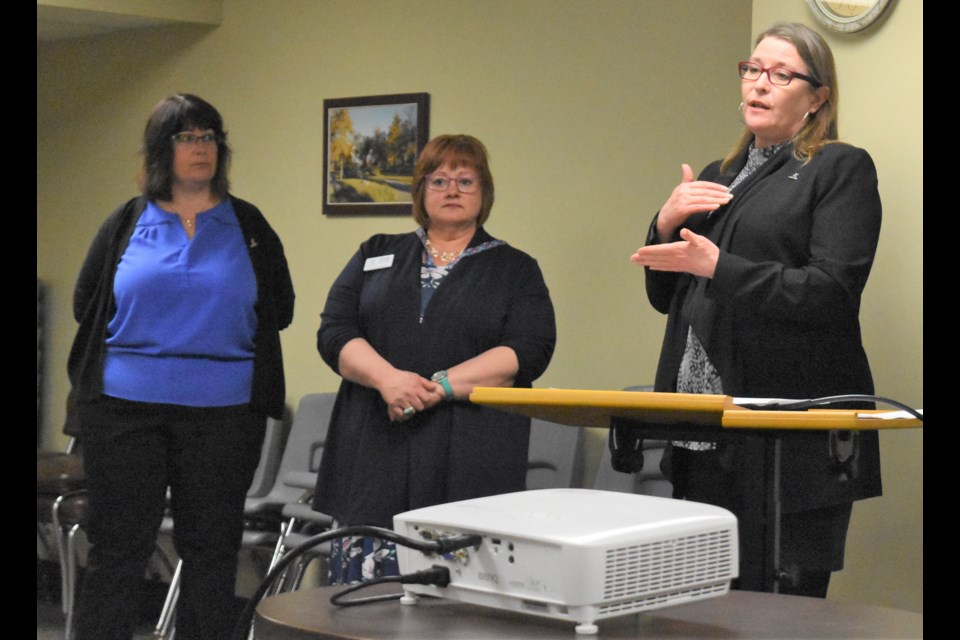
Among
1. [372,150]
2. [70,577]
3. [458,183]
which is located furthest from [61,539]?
[458,183]

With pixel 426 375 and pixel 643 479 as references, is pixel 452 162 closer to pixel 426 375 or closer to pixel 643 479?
pixel 426 375

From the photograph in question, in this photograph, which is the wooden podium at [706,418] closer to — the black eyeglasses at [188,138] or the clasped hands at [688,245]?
the clasped hands at [688,245]

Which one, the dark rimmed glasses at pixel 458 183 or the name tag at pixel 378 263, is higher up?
the dark rimmed glasses at pixel 458 183

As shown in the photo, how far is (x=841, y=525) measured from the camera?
8.05 feet

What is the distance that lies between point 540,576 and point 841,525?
1366 mm

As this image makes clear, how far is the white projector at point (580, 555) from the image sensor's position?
126 cm

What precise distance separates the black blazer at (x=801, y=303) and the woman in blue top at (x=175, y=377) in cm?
152

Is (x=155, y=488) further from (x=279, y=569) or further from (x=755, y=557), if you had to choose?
(x=279, y=569)

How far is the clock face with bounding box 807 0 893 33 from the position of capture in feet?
9.98

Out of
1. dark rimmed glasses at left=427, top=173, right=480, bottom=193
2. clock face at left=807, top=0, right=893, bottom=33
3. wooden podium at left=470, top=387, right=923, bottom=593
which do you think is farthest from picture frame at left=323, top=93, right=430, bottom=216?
wooden podium at left=470, top=387, right=923, bottom=593

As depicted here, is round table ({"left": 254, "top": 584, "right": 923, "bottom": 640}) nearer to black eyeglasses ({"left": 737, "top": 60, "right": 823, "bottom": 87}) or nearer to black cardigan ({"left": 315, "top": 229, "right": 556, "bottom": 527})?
black eyeglasses ({"left": 737, "top": 60, "right": 823, "bottom": 87})

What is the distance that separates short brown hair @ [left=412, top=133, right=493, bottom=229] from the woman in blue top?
0.52 meters

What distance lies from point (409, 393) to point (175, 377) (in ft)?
2.28

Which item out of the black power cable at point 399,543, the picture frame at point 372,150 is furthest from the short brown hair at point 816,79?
the picture frame at point 372,150
